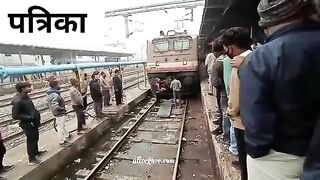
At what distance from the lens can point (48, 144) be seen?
667cm

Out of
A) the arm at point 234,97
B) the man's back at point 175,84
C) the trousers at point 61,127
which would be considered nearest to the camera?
A: the arm at point 234,97

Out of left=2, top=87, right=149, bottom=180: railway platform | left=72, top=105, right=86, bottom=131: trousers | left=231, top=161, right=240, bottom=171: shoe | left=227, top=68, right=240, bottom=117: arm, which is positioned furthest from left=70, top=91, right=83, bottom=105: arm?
left=227, top=68, right=240, bottom=117: arm

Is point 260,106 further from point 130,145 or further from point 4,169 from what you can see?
point 130,145

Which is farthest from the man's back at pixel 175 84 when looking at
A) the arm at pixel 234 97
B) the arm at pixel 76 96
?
the arm at pixel 234 97

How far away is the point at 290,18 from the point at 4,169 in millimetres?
5366

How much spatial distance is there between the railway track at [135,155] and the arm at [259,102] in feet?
13.6

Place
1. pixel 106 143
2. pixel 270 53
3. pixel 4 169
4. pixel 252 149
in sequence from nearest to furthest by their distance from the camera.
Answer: pixel 270 53, pixel 252 149, pixel 4 169, pixel 106 143

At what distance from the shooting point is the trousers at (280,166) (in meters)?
1.39

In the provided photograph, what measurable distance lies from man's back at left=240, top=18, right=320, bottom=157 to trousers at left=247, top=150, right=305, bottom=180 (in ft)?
0.12

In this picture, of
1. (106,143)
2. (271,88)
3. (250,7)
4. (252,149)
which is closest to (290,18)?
(271,88)

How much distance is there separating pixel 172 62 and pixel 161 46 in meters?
1.14

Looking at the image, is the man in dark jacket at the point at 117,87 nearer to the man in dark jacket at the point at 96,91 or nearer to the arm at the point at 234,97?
the man in dark jacket at the point at 96,91

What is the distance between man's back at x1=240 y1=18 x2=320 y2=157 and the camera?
128 centimetres

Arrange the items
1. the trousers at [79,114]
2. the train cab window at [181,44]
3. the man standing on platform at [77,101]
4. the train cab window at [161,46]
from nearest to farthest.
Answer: the man standing on platform at [77,101] → the trousers at [79,114] → the train cab window at [181,44] → the train cab window at [161,46]
